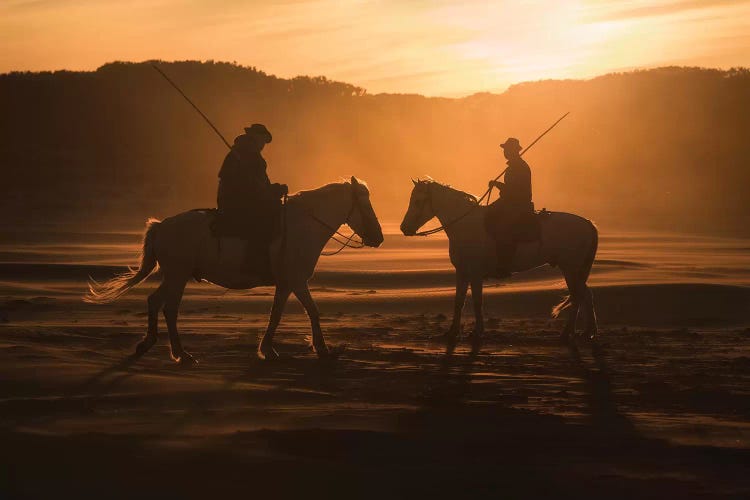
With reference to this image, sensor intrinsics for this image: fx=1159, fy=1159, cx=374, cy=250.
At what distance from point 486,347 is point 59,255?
53.8 feet

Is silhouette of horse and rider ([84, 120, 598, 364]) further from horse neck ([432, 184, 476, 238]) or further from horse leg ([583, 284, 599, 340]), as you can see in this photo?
horse neck ([432, 184, 476, 238])

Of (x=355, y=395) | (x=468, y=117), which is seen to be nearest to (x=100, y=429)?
(x=355, y=395)

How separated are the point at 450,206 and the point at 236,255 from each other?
3.78 meters

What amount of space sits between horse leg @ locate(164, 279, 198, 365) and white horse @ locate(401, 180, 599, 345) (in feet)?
12.2

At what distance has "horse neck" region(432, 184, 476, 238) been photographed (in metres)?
15.0

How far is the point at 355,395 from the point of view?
991 cm

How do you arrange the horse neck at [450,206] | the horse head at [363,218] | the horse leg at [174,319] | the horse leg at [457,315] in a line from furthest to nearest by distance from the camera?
the horse neck at [450,206] → the horse leg at [457,315] → the horse head at [363,218] → the horse leg at [174,319]

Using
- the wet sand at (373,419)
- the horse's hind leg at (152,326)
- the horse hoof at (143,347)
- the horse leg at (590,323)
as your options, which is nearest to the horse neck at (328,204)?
the wet sand at (373,419)

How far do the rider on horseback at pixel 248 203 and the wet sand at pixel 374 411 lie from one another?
1199 mm

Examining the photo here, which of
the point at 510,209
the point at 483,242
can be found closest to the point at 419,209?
the point at 483,242

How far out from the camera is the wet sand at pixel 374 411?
7133 mm

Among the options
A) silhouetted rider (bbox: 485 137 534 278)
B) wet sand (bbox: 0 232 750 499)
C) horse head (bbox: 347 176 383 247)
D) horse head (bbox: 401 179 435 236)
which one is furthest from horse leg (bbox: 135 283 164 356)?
silhouetted rider (bbox: 485 137 534 278)

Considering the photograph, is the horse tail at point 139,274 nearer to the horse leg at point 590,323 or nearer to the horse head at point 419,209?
the horse head at point 419,209

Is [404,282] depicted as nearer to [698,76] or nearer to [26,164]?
[26,164]
